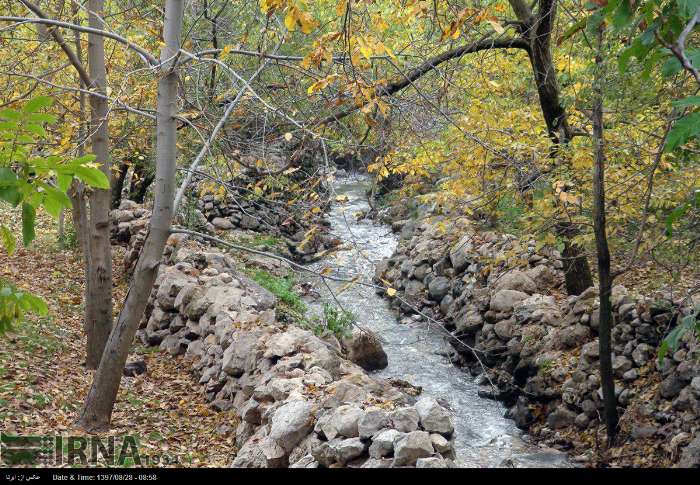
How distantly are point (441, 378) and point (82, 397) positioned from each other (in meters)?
5.40

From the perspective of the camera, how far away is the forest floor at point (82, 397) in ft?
19.0

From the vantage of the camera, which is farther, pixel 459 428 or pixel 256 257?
pixel 256 257

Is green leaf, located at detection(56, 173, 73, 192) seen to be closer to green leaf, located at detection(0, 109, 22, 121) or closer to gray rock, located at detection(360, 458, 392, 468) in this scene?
green leaf, located at detection(0, 109, 22, 121)

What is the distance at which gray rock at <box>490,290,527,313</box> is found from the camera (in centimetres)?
1047

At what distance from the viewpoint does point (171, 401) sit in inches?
286

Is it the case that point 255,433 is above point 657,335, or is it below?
below

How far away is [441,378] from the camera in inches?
396

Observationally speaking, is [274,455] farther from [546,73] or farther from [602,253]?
[546,73]

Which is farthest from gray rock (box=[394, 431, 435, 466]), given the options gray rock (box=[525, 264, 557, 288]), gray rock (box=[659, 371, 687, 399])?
gray rock (box=[525, 264, 557, 288])

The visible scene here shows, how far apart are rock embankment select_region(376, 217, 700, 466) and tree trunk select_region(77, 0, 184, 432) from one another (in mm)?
2070
